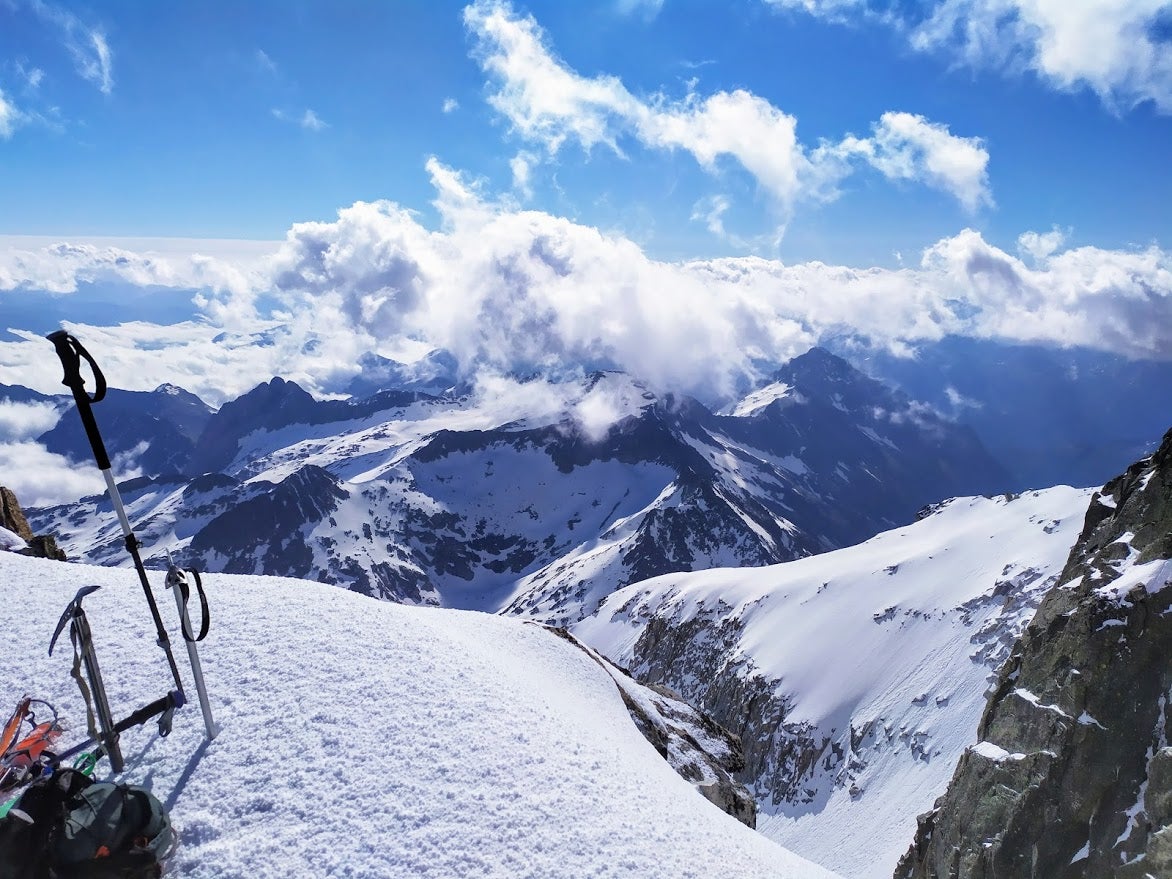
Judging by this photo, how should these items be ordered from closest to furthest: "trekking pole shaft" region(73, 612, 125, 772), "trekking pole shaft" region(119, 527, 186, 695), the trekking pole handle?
the trekking pole handle, "trekking pole shaft" region(73, 612, 125, 772), "trekking pole shaft" region(119, 527, 186, 695)

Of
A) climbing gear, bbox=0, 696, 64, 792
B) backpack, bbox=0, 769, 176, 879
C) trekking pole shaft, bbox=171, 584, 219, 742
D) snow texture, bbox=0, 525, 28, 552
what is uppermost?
trekking pole shaft, bbox=171, 584, 219, 742

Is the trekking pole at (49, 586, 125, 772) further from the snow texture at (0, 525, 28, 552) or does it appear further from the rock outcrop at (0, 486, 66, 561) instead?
the rock outcrop at (0, 486, 66, 561)

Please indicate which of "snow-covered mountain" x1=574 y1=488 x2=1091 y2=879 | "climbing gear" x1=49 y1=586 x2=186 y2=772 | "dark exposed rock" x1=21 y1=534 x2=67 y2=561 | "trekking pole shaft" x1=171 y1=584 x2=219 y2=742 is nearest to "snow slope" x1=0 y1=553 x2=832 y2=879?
"trekking pole shaft" x1=171 y1=584 x2=219 y2=742

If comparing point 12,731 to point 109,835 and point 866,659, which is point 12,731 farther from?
point 866,659

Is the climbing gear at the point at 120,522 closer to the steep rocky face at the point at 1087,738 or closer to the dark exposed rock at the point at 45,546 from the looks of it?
the dark exposed rock at the point at 45,546

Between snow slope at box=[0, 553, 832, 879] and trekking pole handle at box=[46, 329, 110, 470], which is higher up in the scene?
trekking pole handle at box=[46, 329, 110, 470]

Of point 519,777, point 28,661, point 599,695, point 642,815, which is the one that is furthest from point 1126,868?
point 28,661

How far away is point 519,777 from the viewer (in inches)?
418

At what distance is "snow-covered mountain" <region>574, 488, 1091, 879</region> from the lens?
3386 inches

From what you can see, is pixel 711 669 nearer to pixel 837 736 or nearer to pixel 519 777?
pixel 837 736

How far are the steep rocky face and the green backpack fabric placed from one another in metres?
27.1

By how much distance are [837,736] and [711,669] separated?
3236 cm

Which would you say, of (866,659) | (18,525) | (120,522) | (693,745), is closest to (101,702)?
(120,522)

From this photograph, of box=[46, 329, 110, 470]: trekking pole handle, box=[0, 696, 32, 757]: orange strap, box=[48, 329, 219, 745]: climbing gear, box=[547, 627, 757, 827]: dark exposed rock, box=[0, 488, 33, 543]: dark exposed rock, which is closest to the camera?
box=[46, 329, 110, 470]: trekking pole handle
